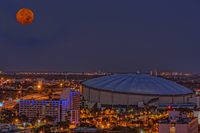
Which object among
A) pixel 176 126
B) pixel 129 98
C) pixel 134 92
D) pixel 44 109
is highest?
pixel 134 92

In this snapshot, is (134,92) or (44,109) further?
(134,92)

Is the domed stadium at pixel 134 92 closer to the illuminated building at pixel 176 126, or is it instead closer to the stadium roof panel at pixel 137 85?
the stadium roof panel at pixel 137 85

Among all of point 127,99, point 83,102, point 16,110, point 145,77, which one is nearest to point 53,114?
point 16,110

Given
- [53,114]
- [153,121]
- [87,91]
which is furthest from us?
[87,91]

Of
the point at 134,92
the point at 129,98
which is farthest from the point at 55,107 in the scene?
the point at 134,92

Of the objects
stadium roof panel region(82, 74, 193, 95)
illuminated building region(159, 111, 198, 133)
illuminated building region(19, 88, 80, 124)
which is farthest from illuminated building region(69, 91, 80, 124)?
stadium roof panel region(82, 74, 193, 95)

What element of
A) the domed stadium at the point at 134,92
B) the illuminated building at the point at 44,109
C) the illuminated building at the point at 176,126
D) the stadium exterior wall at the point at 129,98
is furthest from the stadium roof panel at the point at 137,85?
the illuminated building at the point at 176,126

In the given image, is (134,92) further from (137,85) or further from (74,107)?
(74,107)

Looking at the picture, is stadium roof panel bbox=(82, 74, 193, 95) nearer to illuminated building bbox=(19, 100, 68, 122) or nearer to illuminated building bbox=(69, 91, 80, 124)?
illuminated building bbox=(69, 91, 80, 124)

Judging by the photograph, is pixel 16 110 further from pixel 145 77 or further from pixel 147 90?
pixel 145 77
